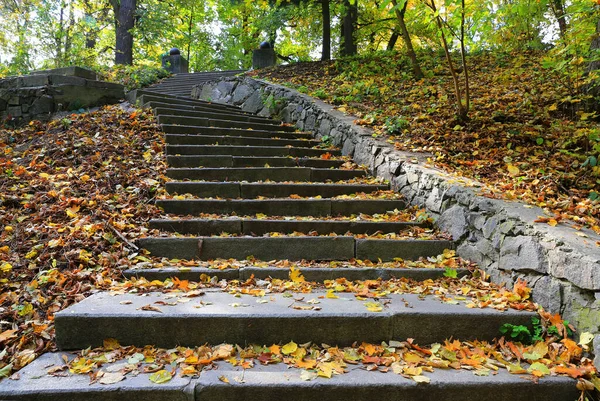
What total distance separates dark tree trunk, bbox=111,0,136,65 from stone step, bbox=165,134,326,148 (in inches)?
294

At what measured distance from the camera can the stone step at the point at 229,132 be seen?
5.79 m

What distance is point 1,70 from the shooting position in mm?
8859

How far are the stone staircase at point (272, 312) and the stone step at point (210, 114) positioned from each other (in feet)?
7.45

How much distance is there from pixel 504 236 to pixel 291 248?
5.53 ft

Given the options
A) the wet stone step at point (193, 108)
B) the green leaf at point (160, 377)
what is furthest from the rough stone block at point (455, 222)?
the wet stone step at point (193, 108)

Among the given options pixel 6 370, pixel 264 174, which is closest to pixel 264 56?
pixel 264 174

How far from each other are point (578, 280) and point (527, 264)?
389mm

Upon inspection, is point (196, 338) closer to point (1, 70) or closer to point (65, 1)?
point (1, 70)

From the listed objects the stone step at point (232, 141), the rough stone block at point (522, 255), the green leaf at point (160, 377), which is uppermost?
the stone step at point (232, 141)

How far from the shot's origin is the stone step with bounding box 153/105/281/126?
6400 mm

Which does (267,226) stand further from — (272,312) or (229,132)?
(229,132)

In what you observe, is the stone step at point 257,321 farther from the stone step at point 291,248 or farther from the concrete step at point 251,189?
the concrete step at point 251,189

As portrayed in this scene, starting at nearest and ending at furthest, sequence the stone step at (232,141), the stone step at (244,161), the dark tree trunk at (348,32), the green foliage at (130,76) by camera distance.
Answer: the stone step at (244,161) < the stone step at (232,141) < the green foliage at (130,76) < the dark tree trunk at (348,32)

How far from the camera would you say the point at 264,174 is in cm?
477
